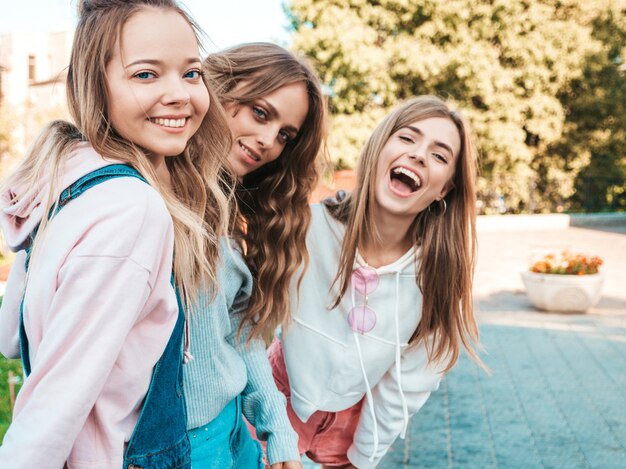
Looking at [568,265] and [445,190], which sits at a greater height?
[445,190]

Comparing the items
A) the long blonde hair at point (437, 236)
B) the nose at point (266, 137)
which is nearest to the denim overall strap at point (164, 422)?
the nose at point (266, 137)

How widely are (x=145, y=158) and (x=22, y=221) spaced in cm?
26

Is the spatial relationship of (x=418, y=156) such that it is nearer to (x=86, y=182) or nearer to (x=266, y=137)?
(x=266, y=137)

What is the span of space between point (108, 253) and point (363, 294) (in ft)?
5.32

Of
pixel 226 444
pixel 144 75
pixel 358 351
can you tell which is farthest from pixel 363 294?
pixel 144 75

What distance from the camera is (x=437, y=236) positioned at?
2.75 m

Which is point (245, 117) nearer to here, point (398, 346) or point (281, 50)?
point (281, 50)

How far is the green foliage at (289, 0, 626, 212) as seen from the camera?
60.1ft

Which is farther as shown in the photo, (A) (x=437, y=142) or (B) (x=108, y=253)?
(A) (x=437, y=142)

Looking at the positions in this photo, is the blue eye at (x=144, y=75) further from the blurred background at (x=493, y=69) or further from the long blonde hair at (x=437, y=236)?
the blurred background at (x=493, y=69)

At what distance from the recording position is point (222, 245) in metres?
1.91

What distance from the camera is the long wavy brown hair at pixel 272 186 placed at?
2156 millimetres

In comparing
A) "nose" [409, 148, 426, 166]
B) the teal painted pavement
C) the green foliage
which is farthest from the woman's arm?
the green foliage

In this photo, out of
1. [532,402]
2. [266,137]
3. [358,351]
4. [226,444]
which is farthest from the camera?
[532,402]
